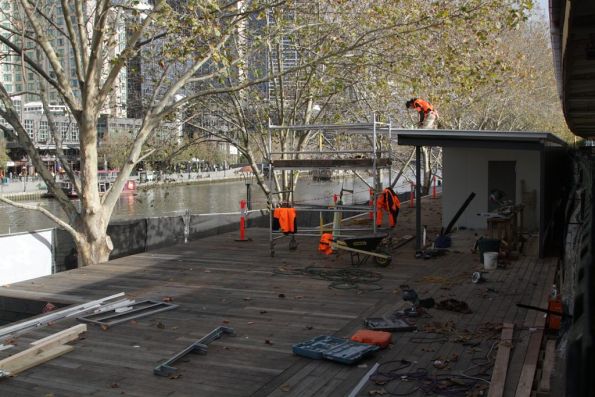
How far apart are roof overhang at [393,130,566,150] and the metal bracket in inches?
322

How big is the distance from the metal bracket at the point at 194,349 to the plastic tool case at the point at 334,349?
1112 millimetres

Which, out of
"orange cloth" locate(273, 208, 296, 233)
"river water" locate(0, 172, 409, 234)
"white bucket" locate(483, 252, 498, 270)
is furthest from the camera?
"river water" locate(0, 172, 409, 234)

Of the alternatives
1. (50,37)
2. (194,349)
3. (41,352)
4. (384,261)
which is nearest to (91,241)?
(50,37)

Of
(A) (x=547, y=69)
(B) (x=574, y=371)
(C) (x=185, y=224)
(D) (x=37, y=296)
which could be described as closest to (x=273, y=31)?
(C) (x=185, y=224)

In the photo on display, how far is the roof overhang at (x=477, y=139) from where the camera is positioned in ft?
46.1

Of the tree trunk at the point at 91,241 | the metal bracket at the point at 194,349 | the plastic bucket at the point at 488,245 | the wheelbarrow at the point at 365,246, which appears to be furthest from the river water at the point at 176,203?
the metal bracket at the point at 194,349

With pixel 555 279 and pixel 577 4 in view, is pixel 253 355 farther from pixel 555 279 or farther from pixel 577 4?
pixel 555 279

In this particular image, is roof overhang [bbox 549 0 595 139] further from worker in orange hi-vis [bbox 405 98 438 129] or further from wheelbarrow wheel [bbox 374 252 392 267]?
worker in orange hi-vis [bbox 405 98 438 129]

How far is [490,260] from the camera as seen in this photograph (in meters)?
12.5

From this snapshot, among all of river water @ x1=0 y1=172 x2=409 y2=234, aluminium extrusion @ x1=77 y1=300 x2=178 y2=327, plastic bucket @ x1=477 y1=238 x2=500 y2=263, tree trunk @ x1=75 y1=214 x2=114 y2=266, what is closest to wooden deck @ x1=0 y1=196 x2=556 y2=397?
aluminium extrusion @ x1=77 y1=300 x2=178 y2=327

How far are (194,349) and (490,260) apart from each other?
7083 mm

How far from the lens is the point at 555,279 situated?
11414mm

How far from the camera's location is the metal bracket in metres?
6.78

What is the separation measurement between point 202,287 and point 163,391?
5133 mm
